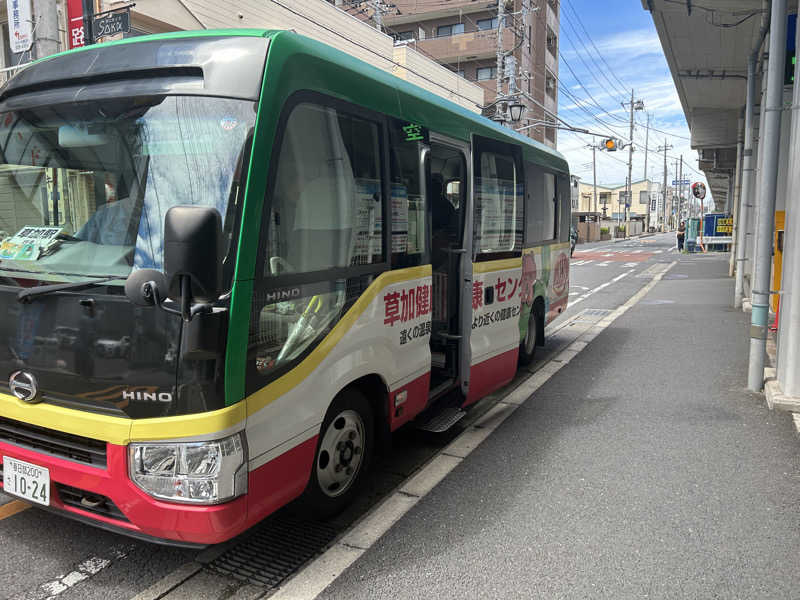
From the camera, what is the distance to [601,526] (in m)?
3.52

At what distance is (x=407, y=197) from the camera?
13.4ft

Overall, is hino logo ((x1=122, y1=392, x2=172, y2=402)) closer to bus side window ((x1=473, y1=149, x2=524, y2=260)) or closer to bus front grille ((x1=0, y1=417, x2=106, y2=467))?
bus front grille ((x1=0, y1=417, x2=106, y2=467))

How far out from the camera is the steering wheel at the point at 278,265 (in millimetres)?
2787

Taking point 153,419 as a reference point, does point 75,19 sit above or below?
above

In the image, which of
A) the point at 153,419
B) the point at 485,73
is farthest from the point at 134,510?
the point at 485,73

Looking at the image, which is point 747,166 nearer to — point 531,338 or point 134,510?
point 531,338

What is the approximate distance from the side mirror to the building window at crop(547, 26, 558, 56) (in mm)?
53046

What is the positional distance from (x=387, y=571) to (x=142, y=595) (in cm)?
118

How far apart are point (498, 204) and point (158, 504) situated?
4.13 meters

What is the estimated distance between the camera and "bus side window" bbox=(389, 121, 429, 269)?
12.9 ft

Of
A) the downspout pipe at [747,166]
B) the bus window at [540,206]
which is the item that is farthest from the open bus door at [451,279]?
the downspout pipe at [747,166]

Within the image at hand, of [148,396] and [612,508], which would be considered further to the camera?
[612,508]

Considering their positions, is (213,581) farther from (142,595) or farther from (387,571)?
(387,571)

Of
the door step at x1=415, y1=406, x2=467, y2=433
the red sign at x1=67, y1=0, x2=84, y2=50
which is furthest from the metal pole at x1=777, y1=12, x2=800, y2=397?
the red sign at x1=67, y1=0, x2=84, y2=50
